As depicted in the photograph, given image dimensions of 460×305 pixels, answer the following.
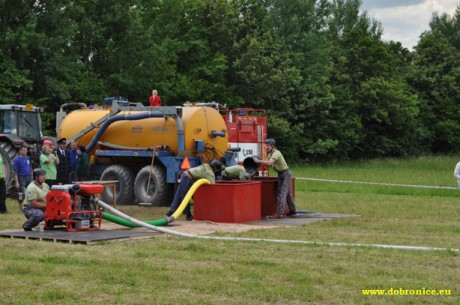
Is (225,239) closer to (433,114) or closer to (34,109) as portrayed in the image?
(34,109)

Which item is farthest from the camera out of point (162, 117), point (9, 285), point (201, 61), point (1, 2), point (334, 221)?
point (201, 61)

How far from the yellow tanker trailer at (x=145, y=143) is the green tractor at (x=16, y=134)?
100 cm

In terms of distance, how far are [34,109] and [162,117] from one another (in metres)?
4.58

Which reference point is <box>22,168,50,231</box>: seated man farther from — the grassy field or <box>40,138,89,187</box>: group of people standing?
<box>40,138,89,187</box>: group of people standing

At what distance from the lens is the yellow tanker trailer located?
20938 mm

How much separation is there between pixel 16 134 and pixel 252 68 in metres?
28.4

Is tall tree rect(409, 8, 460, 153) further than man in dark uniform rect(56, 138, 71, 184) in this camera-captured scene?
Yes

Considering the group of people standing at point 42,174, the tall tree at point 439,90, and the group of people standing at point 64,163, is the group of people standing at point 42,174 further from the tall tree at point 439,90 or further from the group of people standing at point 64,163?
the tall tree at point 439,90

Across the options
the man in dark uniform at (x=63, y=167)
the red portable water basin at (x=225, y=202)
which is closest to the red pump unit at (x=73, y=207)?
the red portable water basin at (x=225, y=202)

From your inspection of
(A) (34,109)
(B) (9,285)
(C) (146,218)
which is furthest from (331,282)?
(A) (34,109)

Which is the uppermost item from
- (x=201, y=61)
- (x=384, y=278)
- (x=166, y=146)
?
(x=201, y=61)

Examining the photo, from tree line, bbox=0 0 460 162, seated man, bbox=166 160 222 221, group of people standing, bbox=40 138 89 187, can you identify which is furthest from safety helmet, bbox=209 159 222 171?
tree line, bbox=0 0 460 162

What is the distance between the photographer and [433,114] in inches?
2707

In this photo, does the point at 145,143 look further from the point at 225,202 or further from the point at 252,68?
the point at 252,68
